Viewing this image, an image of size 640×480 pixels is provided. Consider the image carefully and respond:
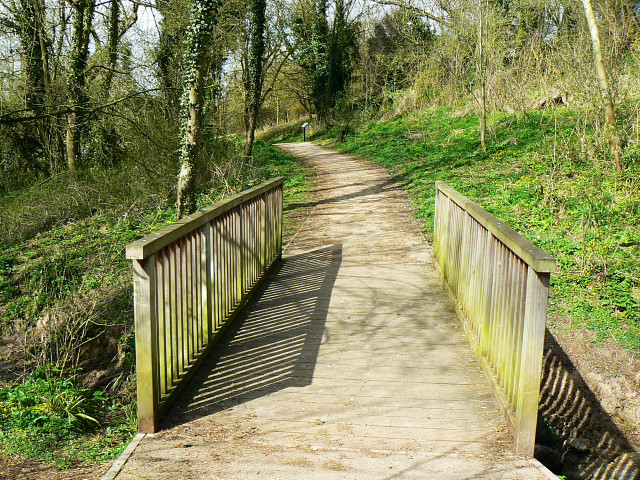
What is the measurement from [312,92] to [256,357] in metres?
34.8

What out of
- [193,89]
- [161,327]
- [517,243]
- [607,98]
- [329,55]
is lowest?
[161,327]

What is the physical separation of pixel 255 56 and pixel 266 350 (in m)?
16.2

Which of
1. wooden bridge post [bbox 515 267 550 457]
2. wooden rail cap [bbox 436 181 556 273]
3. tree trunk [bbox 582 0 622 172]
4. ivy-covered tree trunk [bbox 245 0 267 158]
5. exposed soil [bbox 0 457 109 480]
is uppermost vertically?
ivy-covered tree trunk [bbox 245 0 267 158]

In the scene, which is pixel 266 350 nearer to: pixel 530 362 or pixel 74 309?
pixel 530 362

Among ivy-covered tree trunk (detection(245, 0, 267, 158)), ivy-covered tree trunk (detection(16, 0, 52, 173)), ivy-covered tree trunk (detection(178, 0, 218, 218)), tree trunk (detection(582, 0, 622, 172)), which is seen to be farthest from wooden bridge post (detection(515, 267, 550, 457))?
ivy-covered tree trunk (detection(245, 0, 267, 158))

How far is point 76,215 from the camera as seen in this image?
14.0m

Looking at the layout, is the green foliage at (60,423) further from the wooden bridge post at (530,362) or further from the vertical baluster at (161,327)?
the wooden bridge post at (530,362)

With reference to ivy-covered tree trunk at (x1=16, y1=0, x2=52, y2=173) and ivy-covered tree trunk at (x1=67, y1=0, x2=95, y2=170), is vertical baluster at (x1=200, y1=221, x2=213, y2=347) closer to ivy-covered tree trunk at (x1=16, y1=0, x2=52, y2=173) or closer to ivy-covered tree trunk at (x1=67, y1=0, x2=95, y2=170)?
ivy-covered tree trunk at (x1=16, y1=0, x2=52, y2=173)

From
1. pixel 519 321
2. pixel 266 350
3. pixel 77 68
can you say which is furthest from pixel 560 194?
pixel 77 68

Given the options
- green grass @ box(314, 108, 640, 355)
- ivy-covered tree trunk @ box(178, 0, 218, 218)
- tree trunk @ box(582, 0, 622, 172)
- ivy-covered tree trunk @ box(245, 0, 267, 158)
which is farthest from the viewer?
ivy-covered tree trunk @ box(245, 0, 267, 158)

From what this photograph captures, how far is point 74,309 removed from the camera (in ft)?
22.3

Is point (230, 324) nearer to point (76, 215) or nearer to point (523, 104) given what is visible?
point (76, 215)

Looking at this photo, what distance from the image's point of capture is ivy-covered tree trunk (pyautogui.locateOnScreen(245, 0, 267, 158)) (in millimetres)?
18859

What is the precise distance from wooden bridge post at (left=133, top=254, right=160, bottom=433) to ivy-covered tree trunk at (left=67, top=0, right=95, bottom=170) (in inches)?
510
